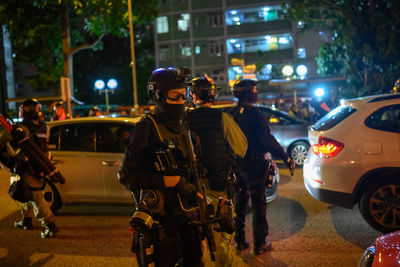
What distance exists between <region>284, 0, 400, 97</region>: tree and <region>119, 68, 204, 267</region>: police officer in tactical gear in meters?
13.4

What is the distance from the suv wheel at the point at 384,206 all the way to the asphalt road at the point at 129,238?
0.60 ft

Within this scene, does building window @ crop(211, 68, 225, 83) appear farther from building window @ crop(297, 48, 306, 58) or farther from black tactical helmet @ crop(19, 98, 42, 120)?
black tactical helmet @ crop(19, 98, 42, 120)

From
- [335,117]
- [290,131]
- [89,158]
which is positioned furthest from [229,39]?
[335,117]

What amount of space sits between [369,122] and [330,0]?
12212 millimetres

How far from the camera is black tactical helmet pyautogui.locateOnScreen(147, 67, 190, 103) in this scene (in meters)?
3.08

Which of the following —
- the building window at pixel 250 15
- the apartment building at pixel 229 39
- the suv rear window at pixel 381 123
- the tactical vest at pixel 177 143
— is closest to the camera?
the tactical vest at pixel 177 143

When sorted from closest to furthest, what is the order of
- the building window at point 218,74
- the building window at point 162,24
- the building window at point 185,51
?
the building window at point 218,74
the building window at point 185,51
the building window at point 162,24

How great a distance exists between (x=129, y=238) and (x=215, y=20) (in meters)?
39.7

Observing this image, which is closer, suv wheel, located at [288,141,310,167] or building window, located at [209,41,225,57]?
suv wheel, located at [288,141,310,167]

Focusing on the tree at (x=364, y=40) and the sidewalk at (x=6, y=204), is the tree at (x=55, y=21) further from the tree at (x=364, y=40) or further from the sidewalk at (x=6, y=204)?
the sidewalk at (x=6, y=204)

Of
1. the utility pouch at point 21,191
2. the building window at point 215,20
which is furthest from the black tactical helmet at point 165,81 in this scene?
the building window at point 215,20

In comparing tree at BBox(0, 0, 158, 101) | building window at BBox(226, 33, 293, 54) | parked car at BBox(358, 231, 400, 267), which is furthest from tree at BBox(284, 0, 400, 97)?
building window at BBox(226, 33, 293, 54)

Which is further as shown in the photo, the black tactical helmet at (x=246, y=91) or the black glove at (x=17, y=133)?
the black glove at (x=17, y=133)

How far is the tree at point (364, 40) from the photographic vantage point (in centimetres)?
1440
